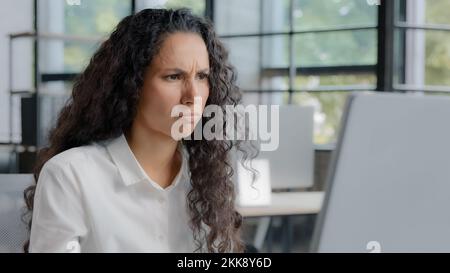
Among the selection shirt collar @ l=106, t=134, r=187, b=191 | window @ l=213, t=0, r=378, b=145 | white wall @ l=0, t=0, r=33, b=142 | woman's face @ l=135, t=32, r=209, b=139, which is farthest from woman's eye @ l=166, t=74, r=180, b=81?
white wall @ l=0, t=0, r=33, b=142

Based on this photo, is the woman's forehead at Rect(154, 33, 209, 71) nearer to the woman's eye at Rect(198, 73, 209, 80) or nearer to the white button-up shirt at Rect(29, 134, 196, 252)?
the woman's eye at Rect(198, 73, 209, 80)

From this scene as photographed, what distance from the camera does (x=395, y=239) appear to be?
0.75 metres

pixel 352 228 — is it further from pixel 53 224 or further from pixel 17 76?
pixel 17 76

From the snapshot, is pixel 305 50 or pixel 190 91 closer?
pixel 190 91

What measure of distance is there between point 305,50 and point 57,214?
3700 millimetres

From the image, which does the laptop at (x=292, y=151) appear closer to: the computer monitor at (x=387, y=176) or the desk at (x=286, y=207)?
the desk at (x=286, y=207)

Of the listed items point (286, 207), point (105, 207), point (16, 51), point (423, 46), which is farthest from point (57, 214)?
point (16, 51)

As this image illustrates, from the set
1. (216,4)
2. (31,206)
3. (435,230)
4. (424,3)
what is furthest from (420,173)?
(216,4)

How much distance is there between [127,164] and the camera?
4.01 feet

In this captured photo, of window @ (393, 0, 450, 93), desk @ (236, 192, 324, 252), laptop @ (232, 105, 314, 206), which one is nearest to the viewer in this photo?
desk @ (236, 192, 324, 252)

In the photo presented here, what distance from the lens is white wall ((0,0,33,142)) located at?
4.87m

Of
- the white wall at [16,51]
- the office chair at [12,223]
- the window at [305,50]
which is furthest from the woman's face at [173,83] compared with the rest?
the white wall at [16,51]

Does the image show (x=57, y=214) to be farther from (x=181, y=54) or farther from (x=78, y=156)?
(x=181, y=54)

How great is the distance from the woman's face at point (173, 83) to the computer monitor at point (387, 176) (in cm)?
52
